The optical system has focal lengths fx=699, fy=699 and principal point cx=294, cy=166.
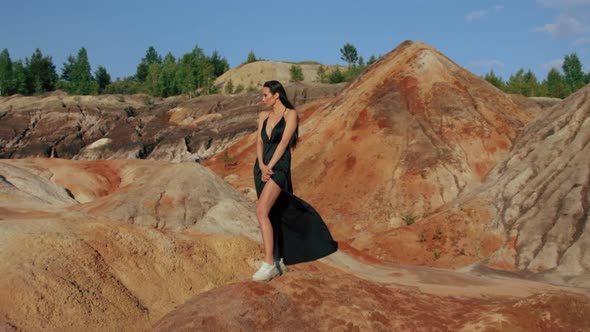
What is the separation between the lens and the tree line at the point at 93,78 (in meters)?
95.9

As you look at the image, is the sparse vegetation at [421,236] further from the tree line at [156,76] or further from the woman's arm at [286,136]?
the tree line at [156,76]

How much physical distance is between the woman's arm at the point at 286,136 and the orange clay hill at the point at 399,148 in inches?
769

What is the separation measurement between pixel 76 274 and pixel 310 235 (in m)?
4.90

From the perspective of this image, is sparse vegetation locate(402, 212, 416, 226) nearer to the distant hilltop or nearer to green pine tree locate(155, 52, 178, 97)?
green pine tree locate(155, 52, 178, 97)

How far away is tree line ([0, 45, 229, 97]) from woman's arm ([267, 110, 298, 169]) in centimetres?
8213

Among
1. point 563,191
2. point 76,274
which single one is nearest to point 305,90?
point 563,191

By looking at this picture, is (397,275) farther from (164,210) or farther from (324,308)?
(324,308)

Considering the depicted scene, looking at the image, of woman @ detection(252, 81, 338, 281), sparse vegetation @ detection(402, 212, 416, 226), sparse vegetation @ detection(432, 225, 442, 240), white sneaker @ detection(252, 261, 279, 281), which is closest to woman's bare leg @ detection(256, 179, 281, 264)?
woman @ detection(252, 81, 338, 281)

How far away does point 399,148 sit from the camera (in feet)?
113

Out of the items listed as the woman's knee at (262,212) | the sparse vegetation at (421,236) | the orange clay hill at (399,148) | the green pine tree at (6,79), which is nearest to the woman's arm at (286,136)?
the woman's knee at (262,212)

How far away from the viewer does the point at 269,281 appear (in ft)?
24.0

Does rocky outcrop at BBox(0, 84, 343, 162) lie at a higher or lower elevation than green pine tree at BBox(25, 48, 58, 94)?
lower

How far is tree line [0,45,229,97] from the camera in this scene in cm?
9588

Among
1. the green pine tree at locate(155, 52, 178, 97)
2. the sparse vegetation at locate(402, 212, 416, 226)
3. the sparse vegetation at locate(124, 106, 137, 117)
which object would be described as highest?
the green pine tree at locate(155, 52, 178, 97)
